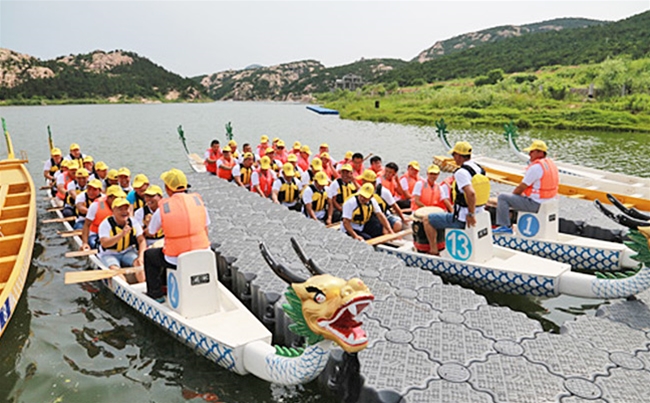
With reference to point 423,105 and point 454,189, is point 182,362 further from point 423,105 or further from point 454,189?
point 423,105

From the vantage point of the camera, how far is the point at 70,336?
6.29 metres

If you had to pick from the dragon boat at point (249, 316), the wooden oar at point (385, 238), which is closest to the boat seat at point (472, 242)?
the wooden oar at point (385, 238)

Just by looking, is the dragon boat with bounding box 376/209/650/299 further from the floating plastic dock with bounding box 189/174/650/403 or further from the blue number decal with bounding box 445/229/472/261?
the floating plastic dock with bounding box 189/174/650/403

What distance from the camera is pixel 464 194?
21.0ft

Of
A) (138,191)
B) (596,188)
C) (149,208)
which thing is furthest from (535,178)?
(138,191)

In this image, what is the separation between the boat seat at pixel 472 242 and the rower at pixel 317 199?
2.91m

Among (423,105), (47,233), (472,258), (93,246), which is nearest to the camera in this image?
(472,258)

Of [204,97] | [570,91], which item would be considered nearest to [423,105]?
[570,91]

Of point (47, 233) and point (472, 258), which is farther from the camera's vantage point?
point (47, 233)

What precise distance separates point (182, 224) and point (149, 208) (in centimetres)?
229

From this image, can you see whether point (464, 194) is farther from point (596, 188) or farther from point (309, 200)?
point (596, 188)

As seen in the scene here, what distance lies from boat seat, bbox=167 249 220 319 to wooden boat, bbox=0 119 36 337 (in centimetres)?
192

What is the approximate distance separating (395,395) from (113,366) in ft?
11.2

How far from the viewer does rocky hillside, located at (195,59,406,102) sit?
5226 inches
